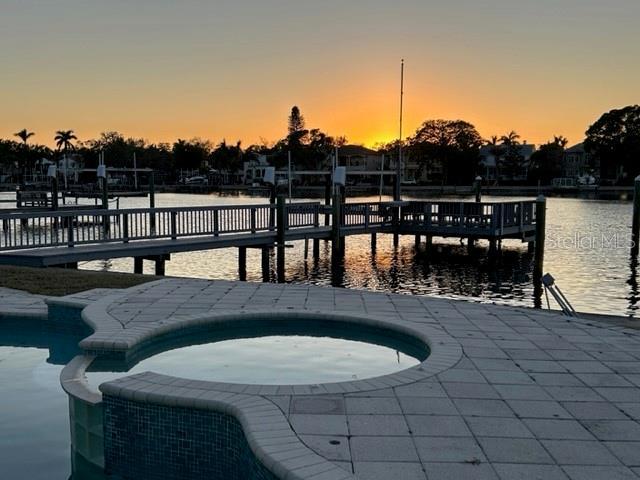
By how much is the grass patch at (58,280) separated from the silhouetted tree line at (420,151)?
9690cm

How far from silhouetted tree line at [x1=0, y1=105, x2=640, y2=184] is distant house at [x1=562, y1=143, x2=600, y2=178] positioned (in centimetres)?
324

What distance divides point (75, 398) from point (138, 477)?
120 centimetres

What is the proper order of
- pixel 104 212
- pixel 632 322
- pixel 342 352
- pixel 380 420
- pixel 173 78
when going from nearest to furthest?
1. pixel 380 420
2. pixel 342 352
3. pixel 632 322
4. pixel 104 212
5. pixel 173 78

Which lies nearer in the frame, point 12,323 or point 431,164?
point 12,323

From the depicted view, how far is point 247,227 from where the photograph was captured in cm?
2530

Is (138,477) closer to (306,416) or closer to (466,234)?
(306,416)

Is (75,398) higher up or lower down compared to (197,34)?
lower down

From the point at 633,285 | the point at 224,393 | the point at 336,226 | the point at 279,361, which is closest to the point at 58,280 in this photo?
the point at 279,361

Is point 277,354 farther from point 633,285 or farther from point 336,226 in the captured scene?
point 336,226

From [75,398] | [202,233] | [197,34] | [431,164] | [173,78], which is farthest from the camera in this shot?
[431,164]

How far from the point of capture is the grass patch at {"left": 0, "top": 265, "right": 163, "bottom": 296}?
12.9 m

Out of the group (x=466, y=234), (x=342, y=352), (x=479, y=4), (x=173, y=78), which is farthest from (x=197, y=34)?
(x=342, y=352)

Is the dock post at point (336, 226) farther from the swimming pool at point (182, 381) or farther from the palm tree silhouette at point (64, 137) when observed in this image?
the palm tree silhouette at point (64, 137)

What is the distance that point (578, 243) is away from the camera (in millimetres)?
32844
